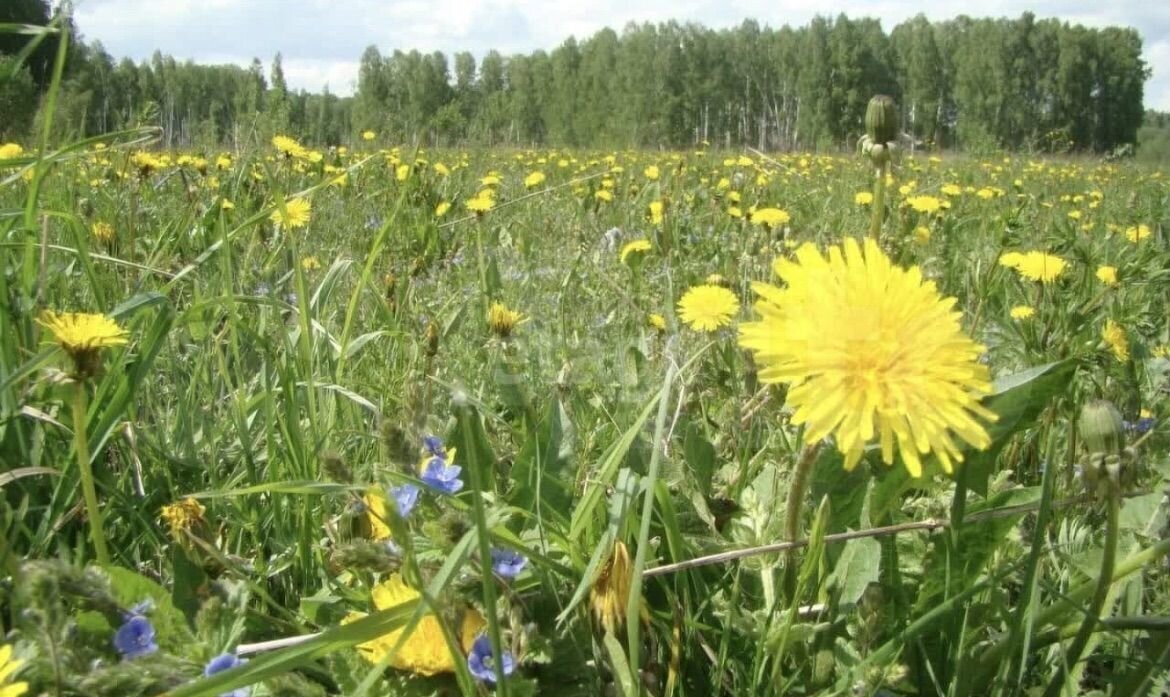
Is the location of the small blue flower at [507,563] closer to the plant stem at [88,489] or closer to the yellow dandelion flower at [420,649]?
the yellow dandelion flower at [420,649]

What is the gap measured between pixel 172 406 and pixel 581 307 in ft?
2.90

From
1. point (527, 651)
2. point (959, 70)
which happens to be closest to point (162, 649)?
point (527, 651)

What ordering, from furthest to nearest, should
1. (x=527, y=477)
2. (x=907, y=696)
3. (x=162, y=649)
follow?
(x=527, y=477) → (x=907, y=696) → (x=162, y=649)

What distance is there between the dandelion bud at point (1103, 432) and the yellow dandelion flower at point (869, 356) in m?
0.10

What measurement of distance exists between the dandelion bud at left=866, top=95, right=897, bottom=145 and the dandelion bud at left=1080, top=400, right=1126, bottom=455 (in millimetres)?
326

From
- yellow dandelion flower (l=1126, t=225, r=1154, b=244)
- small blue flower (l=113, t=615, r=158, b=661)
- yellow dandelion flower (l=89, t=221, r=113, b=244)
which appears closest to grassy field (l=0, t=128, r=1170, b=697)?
small blue flower (l=113, t=615, r=158, b=661)

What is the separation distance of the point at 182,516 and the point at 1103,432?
608mm

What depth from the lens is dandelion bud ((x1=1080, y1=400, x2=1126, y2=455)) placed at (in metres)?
0.55

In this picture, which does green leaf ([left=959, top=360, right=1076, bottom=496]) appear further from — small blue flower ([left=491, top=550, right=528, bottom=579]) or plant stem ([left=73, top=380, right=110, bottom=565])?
plant stem ([left=73, top=380, right=110, bottom=565])

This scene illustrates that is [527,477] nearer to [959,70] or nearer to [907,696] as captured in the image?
[907,696]

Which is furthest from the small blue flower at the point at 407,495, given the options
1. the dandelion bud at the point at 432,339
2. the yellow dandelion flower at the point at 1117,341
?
the yellow dandelion flower at the point at 1117,341

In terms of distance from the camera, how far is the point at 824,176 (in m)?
5.59

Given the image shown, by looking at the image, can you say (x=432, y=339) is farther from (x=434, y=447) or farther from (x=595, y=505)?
Answer: (x=595, y=505)

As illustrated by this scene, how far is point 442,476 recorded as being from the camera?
0.70 m
